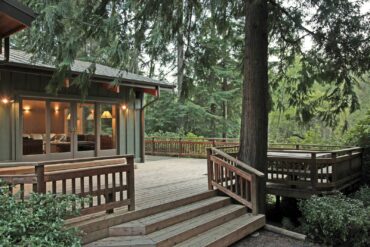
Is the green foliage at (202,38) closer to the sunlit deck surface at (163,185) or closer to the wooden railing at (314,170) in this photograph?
the wooden railing at (314,170)

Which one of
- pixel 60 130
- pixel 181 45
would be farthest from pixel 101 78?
pixel 181 45

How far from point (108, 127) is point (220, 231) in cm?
658

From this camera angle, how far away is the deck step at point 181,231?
4.73m

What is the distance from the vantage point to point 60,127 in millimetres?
9836

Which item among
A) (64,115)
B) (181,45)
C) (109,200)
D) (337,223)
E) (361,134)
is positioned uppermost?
(181,45)

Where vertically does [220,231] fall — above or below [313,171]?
below

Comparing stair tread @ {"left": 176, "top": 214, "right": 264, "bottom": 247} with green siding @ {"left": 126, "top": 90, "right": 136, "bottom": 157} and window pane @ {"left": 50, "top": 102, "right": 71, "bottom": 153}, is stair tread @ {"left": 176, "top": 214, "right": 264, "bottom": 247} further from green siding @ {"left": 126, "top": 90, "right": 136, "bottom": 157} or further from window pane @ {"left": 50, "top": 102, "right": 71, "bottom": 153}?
green siding @ {"left": 126, "top": 90, "right": 136, "bottom": 157}

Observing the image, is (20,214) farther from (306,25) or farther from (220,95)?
(220,95)

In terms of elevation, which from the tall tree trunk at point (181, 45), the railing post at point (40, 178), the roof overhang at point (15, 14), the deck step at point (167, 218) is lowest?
the deck step at point (167, 218)

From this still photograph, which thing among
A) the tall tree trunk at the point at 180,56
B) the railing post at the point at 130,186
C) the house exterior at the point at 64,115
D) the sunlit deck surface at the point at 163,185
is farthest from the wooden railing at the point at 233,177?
the house exterior at the point at 64,115

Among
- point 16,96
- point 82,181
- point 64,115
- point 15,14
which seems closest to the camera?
point 15,14

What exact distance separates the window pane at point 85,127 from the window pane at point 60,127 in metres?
0.37

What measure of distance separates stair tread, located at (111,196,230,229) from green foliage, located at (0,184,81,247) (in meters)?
1.56

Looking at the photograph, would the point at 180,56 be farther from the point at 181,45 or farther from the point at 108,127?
the point at 108,127
